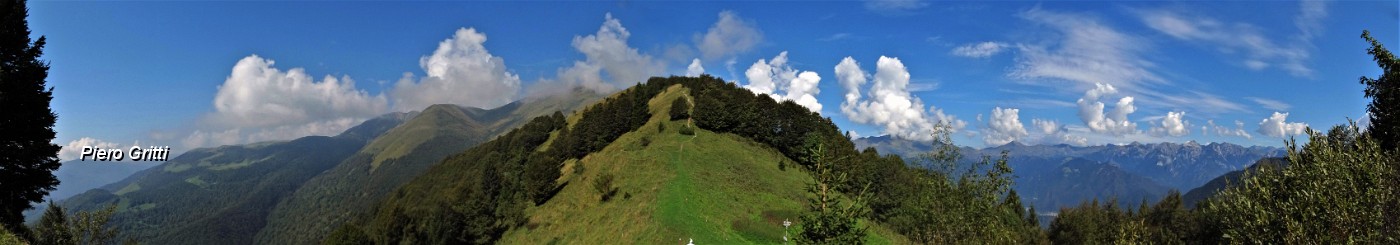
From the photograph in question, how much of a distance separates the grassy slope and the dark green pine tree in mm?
39379

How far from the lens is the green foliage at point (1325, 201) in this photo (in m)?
16.6

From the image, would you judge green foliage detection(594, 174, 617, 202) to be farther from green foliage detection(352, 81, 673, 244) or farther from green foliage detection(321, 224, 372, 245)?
green foliage detection(321, 224, 372, 245)

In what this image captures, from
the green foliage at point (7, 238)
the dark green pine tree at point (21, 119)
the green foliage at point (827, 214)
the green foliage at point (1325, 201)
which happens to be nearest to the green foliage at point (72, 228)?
the dark green pine tree at point (21, 119)

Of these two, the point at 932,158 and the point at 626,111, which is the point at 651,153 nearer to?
the point at 626,111

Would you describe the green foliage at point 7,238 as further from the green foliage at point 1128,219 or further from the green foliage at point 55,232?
the green foliage at point 1128,219

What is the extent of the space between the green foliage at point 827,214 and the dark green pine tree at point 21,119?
4042 centimetres

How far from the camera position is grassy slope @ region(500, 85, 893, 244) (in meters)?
57.7

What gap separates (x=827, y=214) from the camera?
20.8 metres

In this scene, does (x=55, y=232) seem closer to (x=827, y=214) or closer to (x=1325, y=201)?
(x=827, y=214)

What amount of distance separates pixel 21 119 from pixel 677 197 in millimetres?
48249

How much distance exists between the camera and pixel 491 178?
11431cm

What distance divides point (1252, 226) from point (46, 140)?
56193mm

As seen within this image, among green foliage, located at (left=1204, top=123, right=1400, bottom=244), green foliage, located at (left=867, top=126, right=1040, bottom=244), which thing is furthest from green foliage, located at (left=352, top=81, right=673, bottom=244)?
green foliage, located at (left=1204, top=123, right=1400, bottom=244)

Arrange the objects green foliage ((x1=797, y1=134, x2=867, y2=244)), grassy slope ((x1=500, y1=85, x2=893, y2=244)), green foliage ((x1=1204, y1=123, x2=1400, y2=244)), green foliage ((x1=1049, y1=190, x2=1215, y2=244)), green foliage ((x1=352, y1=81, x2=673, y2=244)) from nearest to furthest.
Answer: green foliage ((x1=1204, y1=123, x2=1400, y2=244)), green foliage ((x1=797, y1=134, x2=867, y2=244)), grassy slope ((x1=500, y1=85, x2=893, y2=244)), green foliage ((x1=1049, y1=190, x2=1215, y2=244)), green foliage ((x1=352, y1=81, x2=673, y2=244))
